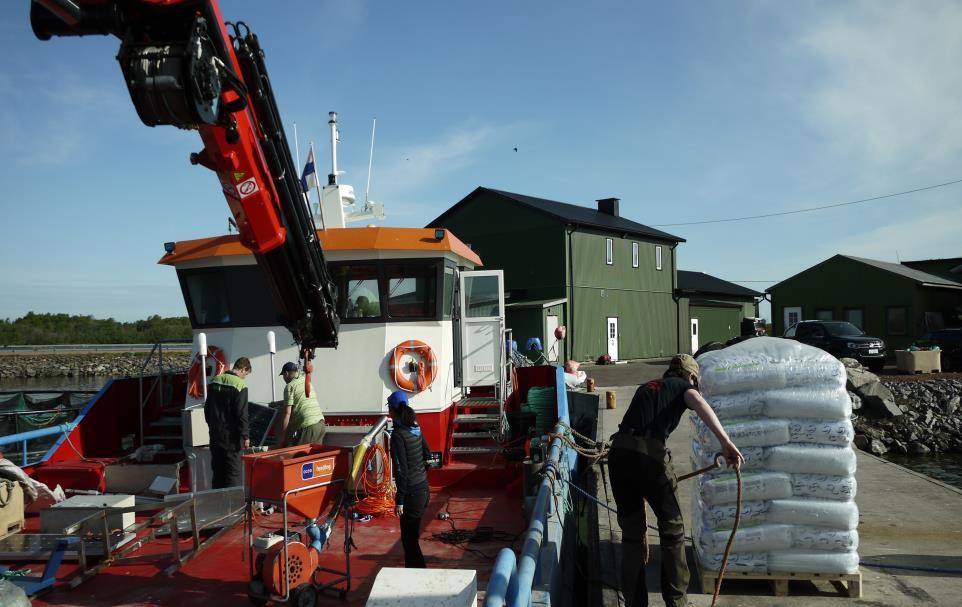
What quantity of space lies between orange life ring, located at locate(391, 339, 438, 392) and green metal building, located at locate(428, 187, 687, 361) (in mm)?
17690

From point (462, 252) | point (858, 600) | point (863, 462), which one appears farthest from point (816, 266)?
point (858, 600)

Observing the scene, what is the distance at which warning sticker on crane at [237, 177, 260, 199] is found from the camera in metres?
5.40

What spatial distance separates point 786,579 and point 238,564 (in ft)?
14.6

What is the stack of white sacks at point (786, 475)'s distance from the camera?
5.06 meters

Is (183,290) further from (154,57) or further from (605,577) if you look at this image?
(605,577)

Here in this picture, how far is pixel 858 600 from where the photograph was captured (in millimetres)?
5133

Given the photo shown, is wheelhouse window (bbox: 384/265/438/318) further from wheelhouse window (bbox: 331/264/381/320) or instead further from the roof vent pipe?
the roof vent pipe

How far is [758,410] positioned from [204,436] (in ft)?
18.7

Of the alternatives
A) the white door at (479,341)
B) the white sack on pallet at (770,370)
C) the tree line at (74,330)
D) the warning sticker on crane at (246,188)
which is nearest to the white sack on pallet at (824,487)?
the white sack on pallet at (770,370)

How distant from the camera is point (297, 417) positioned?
6973 mm

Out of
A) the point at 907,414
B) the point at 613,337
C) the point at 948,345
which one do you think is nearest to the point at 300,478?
the point at 907,414

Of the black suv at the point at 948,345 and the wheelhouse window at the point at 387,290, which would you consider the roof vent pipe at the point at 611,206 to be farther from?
the wheelhouse window at the point at 387,290

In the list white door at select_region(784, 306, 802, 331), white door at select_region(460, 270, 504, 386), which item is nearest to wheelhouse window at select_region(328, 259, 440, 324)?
white door at select_region(460, 270, 504, 386)

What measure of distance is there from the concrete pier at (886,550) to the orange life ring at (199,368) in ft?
16.0
